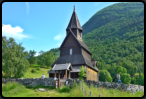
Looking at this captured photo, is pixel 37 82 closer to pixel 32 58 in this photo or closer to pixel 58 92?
pixel 58 92

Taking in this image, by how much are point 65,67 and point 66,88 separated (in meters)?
4.31

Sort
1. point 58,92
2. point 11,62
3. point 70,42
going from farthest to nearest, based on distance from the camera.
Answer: point 11,62, point 70,42, point 58,92

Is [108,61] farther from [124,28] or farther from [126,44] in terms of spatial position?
[124,28]

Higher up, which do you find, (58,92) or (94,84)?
(94,84)

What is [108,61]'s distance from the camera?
11806 centimetres

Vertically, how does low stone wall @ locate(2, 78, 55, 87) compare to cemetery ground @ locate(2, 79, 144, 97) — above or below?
above

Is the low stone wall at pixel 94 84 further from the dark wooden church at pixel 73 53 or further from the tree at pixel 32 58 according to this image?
the tree at pixel 32 58

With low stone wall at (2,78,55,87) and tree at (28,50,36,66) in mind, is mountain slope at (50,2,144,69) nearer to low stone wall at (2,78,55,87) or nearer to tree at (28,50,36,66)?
tree at (28,50,36,66)

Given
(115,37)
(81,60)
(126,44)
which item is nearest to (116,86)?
(81,60)

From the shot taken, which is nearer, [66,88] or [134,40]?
[66,88]

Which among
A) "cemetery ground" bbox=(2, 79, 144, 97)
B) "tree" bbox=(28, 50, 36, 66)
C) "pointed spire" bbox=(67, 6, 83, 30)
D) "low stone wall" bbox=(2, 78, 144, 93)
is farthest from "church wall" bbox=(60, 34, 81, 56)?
"tree" bbox=(28, 50, 36, 66)

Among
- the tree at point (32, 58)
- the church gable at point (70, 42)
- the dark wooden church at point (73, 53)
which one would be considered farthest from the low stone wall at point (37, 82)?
the tree at point (32, 58)

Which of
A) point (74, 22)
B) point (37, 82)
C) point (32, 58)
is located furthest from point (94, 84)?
point (32, 58)

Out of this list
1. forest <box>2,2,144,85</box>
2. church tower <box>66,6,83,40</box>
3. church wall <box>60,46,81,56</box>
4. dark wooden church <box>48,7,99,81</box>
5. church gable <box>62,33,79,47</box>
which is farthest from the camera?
forest <box>2,2,144,85</box>
